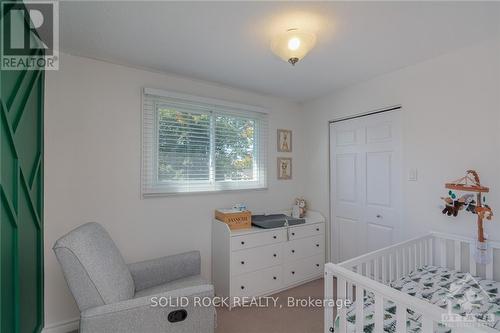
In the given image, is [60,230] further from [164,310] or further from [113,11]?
[113,11]

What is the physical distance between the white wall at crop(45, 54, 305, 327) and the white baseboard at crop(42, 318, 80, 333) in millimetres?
29

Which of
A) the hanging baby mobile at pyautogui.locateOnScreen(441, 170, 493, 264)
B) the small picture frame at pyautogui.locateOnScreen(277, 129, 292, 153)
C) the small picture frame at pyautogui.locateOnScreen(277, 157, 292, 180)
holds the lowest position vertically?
the hanging baby mobile at pyautogui.locateOnScreen(441, 170, 493, 264)

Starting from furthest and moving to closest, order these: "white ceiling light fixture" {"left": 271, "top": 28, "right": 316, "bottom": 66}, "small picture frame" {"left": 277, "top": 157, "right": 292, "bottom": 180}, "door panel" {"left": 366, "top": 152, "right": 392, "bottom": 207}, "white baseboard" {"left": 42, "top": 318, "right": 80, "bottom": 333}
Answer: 1. "small picture frame" {"left": 277, "top": 157, "right": 292, "bottom": 180}
2. "door panel" {"left": 366, "top": 152, "right": 392, "bottom": 207}
3. "white baseboard" {"left": 42, "top": 318, "right": 80, "bottom": 333}
4. "white ceiling light fixture" {"left": 271, "top": 28, "right": 316, "bottom": 66}

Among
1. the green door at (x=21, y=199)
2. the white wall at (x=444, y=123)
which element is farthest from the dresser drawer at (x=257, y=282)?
the green door at (x=21, y=199)

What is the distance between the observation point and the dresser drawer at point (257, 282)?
2361mm

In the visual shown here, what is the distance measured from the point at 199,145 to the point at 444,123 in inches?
90.3

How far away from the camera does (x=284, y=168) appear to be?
3264 mm

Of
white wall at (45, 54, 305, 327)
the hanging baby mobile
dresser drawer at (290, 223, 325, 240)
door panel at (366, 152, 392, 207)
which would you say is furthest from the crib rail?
white wall at (45, 54, 305, 327)

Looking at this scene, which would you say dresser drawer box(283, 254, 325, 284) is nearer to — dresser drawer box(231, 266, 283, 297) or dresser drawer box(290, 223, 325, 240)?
dresser drawer box(231, 266, 283, 297)

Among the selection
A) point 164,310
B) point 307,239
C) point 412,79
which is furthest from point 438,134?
point 164,310

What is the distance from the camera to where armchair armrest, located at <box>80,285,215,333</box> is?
1297mm

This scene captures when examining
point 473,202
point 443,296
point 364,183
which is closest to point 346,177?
point 364,183

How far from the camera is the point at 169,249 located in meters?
2.41

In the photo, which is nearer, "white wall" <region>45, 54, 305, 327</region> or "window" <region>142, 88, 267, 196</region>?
"white wall" <region>45, 54, 305, 327</region>
